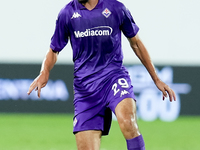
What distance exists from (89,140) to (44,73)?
846 mm

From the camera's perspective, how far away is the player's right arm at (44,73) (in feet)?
17.0

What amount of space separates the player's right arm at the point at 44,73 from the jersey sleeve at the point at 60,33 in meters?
0.09

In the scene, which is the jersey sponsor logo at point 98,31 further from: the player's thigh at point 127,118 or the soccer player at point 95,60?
the player's thigh at point 127,118

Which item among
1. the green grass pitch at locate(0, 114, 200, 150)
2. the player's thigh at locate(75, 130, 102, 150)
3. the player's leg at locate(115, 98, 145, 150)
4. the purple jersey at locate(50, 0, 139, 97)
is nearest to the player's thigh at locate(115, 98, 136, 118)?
the player's leg at locate(115, 98, 145, 150)

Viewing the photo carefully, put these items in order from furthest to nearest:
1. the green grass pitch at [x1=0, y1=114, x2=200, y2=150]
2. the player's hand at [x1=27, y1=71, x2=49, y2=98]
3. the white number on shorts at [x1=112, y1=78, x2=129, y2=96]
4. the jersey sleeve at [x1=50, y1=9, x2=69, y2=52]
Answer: the green grass pitch at [x1=0, y1=114, x2=200, y2=150], the jersey sleeve at [x1=50, y1=9, x2=69, y2=52], the white number on shorts at [x1=112, y1=78, x2=129, y2=96], the player's hand at [x1=27, y1=71, x2=49, y2=98]

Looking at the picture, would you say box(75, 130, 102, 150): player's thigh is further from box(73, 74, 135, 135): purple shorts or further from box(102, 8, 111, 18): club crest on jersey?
box(102, 8, 111, 18): club crest on jersey

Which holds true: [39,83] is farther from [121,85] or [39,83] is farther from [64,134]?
[64,134]

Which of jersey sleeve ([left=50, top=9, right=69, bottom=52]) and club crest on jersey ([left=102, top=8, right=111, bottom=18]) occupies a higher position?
club crest on jersey ([left=102, top=8, right=111, bottom=18])

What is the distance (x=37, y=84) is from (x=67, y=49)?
11.1 m

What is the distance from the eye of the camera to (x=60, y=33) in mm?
5500

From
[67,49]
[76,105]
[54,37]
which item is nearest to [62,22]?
[54,37]

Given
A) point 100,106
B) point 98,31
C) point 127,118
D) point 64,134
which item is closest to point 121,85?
point 100,106

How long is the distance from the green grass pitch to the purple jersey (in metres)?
4.24

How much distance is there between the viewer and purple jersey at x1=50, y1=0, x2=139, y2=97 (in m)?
5.36
